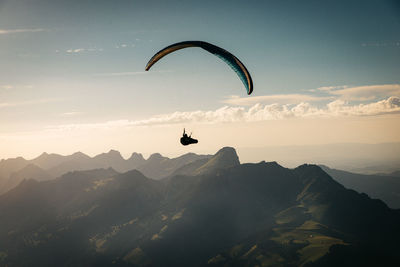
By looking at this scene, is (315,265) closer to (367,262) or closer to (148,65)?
(367,262)

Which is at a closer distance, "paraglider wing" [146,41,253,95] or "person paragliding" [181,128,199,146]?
"paraglider wing" [146,41,253,95]

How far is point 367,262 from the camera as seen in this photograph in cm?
18288

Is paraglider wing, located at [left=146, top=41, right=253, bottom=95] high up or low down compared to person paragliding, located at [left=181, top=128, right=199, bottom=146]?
up

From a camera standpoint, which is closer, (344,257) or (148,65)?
(148,65)

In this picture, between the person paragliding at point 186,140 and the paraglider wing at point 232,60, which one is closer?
the paraglider wing at point 232,60

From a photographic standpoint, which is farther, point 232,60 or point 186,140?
point 186,140

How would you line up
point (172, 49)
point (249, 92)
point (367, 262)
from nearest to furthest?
point (249, 92) < point (172, 49) < point (367, 262)

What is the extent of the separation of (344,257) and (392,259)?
3432cm

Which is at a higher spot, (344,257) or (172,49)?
(172,49)

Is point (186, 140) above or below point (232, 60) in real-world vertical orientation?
below

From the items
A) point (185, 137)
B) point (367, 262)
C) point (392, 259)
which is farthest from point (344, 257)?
point (185, 137)

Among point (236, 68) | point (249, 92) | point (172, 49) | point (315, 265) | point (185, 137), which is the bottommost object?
point (315, 265)

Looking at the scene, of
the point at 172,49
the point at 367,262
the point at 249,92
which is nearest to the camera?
the point at 249,92

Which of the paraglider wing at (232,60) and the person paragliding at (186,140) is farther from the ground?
the paraglider wing at (232,60)
